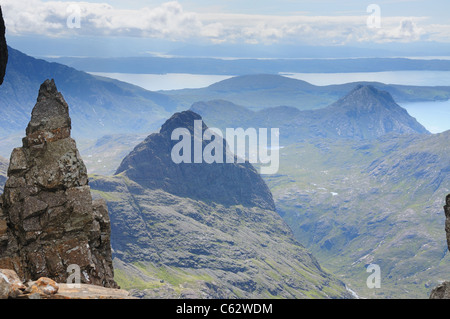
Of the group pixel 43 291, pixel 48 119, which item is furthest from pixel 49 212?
pixel 43 291

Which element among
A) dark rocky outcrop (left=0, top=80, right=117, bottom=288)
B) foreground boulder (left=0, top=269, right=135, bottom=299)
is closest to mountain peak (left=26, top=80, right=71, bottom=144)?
dark rocky outcrop (left=0, top=80, right=117, bottom=288)

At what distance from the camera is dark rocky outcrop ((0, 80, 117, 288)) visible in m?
41.4

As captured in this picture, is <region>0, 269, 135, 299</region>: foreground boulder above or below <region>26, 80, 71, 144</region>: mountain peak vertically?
below

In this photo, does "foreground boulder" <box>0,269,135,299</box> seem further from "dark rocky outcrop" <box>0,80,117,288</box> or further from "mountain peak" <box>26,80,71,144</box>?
"mountain peak" <box>26,80,71,144</box>

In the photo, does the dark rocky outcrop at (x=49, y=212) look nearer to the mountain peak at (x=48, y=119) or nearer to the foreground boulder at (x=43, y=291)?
the mountain peak at (x=48, y=119)

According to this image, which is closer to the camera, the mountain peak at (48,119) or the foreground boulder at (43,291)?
the foreground boulder at (43,291)

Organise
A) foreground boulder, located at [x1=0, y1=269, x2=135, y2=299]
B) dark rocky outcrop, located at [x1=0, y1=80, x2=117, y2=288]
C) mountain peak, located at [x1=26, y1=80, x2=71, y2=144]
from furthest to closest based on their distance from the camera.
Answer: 1. mountain peak, located at [x1=26, y1=80, x2=71, y2=144]
2. dark rocky outcrop, located at [x1=0, y1=80, x2=117, y2=288]
3. foreground boulder, located at [x1=0, y1=269, x2=135, y2=299]

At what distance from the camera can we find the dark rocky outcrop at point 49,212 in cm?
4144

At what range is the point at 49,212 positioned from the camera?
43.5m

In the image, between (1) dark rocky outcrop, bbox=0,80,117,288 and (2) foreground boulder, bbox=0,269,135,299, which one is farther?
(1) dark rocky outcrop, bbox=0,80,117,288

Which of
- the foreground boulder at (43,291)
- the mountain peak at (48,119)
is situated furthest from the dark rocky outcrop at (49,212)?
the foreground boulder at (43,291)
